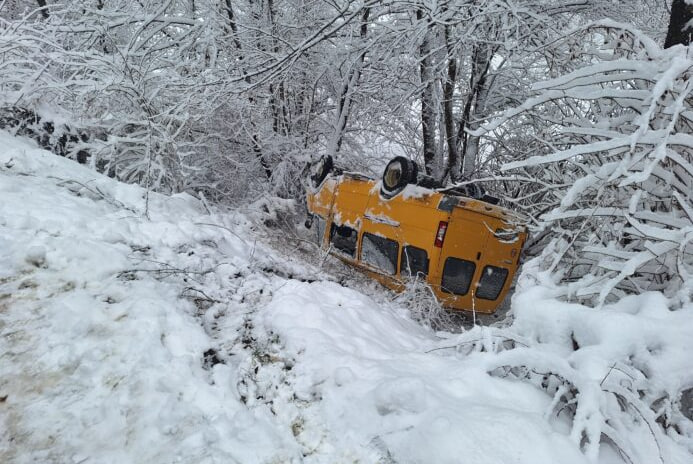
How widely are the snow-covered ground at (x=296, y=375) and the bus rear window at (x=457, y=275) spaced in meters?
1.76

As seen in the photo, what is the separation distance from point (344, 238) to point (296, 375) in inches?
156

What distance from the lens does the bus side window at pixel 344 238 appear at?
6.07m

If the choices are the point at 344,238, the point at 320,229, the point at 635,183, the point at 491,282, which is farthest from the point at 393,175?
the point at 635,183

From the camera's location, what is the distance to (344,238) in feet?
20.8

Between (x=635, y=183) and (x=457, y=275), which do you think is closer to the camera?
(x=635, y=183)

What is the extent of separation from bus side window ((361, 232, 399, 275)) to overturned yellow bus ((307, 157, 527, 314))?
13mm

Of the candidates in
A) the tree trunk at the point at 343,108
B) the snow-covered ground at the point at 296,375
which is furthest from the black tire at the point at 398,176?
the tree trunk at the point at 343,108

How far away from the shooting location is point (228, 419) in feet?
6.66

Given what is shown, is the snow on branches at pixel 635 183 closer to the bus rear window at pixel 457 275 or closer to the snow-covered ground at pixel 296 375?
the snow-covered ground at pixel 296 375

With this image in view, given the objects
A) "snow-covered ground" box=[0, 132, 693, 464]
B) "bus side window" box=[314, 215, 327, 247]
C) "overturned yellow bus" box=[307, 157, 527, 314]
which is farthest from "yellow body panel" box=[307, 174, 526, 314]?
"snow-covered ground" box=[0, 132, 693, 464]

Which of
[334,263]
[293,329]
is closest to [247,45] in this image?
[334,263]

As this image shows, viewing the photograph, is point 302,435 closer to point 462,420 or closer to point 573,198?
point 462,420

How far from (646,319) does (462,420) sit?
1.10m

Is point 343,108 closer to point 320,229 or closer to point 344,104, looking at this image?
point 344,104
